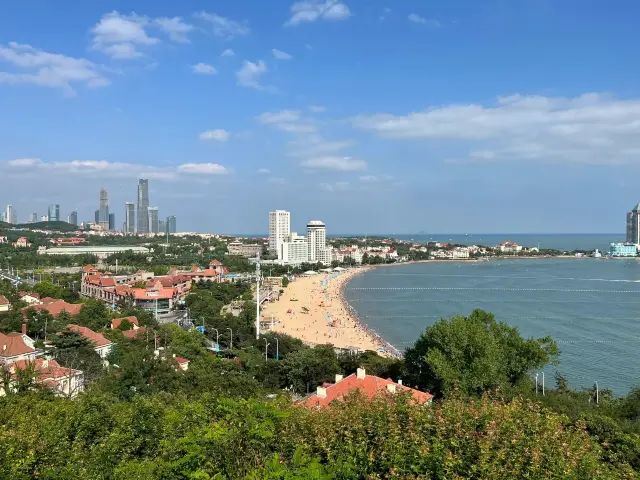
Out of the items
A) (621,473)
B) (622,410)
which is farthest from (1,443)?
(622,410)

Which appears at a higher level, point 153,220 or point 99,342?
point 153,220

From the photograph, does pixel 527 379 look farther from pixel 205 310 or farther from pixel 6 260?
pixel 6 260

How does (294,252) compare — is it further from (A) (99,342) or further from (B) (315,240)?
(A) (99,342)

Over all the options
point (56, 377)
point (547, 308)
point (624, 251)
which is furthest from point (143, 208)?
point (56, 377)

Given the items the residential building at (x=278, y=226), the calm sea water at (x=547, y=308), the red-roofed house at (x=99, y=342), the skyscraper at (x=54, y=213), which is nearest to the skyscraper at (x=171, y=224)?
the skyscraper at (x=54, y=213)

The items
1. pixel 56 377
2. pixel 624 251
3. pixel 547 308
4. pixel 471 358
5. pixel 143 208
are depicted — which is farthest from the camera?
pixel 143 208

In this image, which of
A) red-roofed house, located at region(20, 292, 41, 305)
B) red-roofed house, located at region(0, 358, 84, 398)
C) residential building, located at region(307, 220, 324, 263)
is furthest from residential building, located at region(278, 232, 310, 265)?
red-roofed house, located at region(0, 358, 84, 398)
